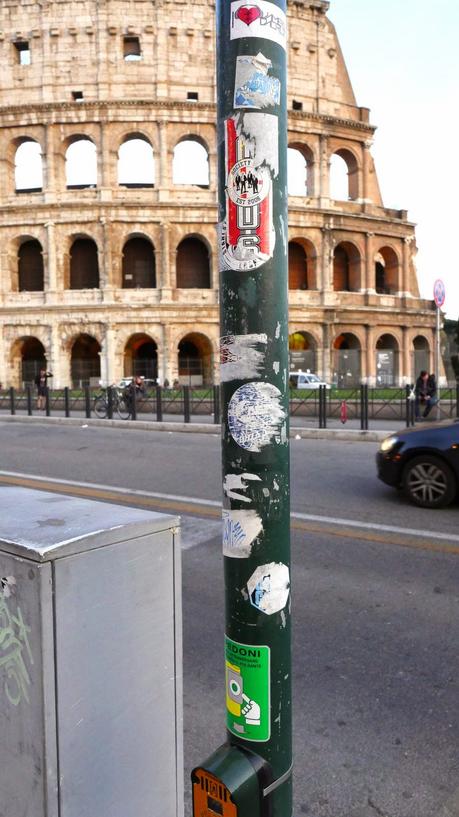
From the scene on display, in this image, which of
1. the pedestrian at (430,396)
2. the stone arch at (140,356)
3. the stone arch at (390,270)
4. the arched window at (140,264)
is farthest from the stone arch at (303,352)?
the pedestrian at (430,396)

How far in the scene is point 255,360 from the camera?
1.56m

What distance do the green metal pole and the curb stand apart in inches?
503

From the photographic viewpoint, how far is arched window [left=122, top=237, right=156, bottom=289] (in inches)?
1598

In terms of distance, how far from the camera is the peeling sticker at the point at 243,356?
5.09 feet

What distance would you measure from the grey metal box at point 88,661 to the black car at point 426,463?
6.10m

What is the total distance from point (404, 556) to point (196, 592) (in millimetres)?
2044

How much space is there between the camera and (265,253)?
61.1 inches

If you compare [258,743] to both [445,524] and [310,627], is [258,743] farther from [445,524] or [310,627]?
[445,524]

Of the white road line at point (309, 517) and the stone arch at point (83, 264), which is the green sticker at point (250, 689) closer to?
the white road line at point (309, 517)

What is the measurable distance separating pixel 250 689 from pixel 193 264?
135 feet

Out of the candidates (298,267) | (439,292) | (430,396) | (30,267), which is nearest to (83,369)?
(30,267)

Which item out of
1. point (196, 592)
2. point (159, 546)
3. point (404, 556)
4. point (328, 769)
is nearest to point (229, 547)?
point (159, 546)

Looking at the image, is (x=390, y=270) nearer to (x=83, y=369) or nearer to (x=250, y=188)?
(x=83, y=369)

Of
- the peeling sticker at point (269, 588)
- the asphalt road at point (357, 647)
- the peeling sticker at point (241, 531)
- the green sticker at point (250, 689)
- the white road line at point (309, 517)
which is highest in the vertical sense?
the peeling sticker at point (241, 531)
